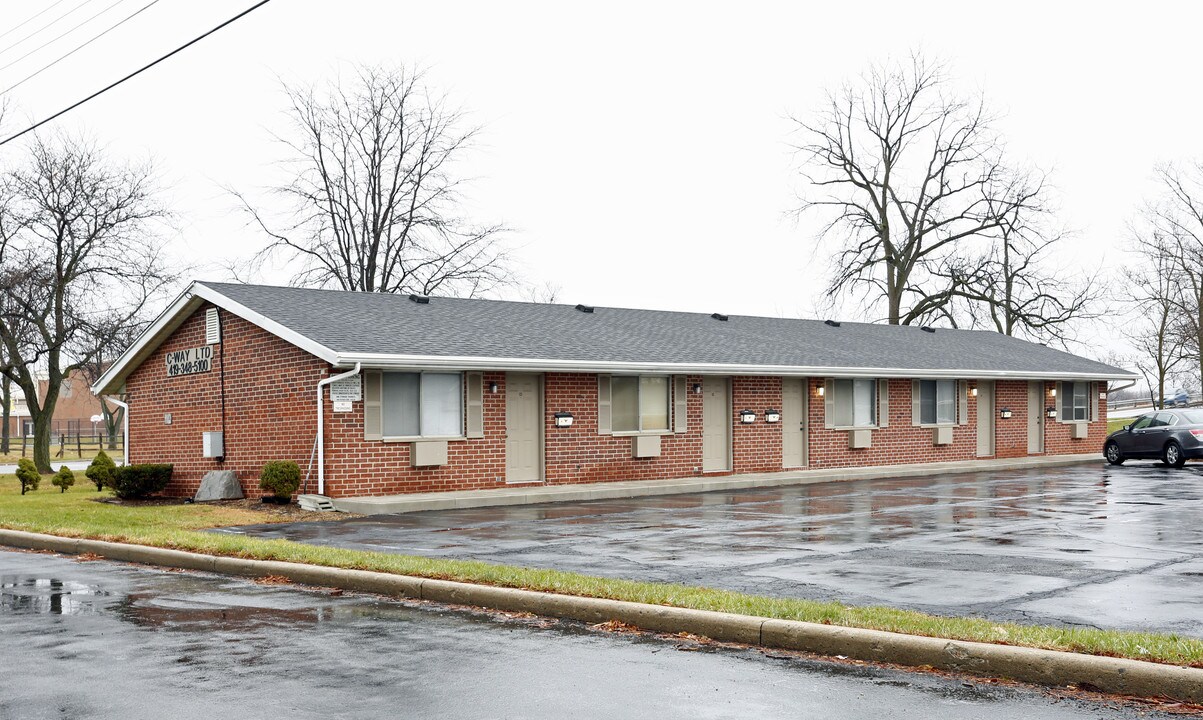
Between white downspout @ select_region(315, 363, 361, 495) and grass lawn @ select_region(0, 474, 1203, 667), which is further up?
white downspout @ select_region(315, 363, 361, 495)

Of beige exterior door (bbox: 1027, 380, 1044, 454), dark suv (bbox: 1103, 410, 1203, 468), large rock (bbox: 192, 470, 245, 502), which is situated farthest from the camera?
beige exterior door (bbox: 1027, 380, 1044, 454)

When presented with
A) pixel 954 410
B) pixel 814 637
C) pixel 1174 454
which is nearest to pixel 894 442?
pixel 954 410

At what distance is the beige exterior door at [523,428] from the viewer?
75.1 ft

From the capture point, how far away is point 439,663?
24.8ft

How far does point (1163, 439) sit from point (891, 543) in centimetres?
2021

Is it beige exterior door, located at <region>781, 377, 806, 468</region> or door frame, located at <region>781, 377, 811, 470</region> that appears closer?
beige exterior door, located at <region>781, 377, 806, 468</region>

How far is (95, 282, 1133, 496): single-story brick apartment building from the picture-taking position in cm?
2088

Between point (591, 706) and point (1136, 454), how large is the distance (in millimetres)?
28985

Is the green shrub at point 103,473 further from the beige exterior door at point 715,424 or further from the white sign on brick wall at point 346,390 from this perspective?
the beige exterior door at point 715,424

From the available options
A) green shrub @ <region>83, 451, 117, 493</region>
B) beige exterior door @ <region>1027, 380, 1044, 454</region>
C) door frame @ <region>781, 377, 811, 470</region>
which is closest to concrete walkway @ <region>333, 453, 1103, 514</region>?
door frame @ <region>781, 377, 811, 470</region>

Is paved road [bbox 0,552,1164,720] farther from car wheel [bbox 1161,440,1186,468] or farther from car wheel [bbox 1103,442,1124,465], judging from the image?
car wheel [bbox 1103,442,1124,465]

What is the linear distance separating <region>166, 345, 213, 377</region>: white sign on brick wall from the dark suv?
23596mm

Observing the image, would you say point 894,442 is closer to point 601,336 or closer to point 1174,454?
point 1174,454

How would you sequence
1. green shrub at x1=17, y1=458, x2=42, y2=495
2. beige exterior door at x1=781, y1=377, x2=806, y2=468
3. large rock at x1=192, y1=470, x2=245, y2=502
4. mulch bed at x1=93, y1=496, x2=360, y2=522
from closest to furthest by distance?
mulch bed at x1=93, y1=496, x2=360, y2=522, large rock at x1=192, y1=470, x2=245, y2=502, green shrub at x1=17, y1=458, x2=42, y2=495, beige exterior door at x1=781, y1=377, x2=806, y2=468
